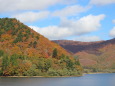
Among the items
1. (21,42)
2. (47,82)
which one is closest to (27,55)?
(21,42)

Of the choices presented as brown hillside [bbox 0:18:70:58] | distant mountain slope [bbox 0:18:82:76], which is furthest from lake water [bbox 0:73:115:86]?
brown hillside [bbox 0:18:70:58]

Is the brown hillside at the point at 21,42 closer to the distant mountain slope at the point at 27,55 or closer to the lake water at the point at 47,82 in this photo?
the distant mountain slope at the point at 27,55

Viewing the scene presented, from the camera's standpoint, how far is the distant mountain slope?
122 meters

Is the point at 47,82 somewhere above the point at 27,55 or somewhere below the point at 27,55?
below

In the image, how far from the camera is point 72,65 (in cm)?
Answer: 14088

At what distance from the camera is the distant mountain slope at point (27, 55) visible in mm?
122062

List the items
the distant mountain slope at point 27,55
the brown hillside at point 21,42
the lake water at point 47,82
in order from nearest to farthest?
1. the lake water at point 47,82
2. the distant mountain slope at point 27,55
3. the brown hillside at point 21,42

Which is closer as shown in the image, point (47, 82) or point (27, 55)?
point (47, 82)

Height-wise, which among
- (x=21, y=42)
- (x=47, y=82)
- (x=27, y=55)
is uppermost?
(x=21, y=42)

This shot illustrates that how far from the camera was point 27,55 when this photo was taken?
149 metres

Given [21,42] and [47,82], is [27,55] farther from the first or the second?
[47,82]

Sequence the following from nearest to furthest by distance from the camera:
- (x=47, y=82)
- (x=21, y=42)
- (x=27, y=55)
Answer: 1. (x=47, y=82)
2. (x=27, y=55)
3. (x=21, y=42)

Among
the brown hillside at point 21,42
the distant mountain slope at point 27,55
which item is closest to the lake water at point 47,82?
the distant mountain slope at point 27,55

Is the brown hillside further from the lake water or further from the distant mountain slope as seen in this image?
the lake water
